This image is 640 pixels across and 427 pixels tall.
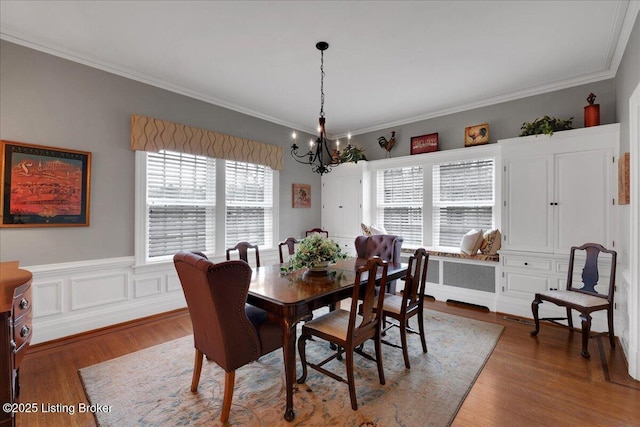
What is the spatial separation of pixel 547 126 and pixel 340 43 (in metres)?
2.63

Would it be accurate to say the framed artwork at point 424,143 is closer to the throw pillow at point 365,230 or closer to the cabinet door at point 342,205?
the cabinet door at point 342,205

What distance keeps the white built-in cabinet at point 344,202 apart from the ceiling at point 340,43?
5.28 ft

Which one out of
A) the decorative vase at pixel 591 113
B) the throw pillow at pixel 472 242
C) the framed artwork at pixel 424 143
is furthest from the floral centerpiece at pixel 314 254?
the decorative vase at pixel 591 113

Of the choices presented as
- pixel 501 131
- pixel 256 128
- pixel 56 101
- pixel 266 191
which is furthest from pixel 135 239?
pixel 501 131

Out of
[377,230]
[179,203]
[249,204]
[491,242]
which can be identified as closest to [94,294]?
[179,203]

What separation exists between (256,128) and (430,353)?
3931 mm

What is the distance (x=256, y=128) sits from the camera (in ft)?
15.8

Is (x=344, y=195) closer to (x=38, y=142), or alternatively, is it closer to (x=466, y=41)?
(x=466, y=41)

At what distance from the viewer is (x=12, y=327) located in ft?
4.67

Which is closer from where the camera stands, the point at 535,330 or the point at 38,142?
the point at 38,142

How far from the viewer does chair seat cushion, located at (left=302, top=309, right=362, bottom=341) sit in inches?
85.5

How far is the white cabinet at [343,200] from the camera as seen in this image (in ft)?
17.8

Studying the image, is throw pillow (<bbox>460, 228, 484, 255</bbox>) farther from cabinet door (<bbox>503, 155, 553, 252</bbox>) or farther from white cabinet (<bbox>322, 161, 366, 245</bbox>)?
white cabinet (<bbox>322, 161, 366, 245</bbox>)

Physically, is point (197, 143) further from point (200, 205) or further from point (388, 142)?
point (388, 142)
